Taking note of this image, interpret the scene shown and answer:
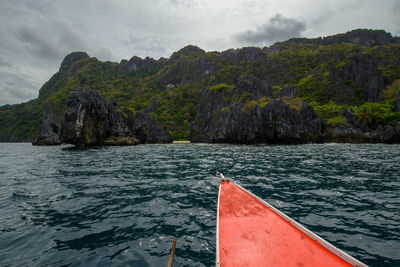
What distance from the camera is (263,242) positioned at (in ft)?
13.3

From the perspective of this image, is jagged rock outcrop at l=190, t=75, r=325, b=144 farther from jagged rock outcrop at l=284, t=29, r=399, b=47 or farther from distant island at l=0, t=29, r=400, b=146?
jagged rock outcrop at l=284, t=29, r=399, b=47

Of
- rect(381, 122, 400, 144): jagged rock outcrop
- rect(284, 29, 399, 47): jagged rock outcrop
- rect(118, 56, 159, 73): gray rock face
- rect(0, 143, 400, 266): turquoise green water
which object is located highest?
rect(284, 29, 399, 47): jagged rock outcrop

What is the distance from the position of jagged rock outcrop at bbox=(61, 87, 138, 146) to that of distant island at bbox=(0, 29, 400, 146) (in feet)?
0.79

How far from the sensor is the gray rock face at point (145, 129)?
66.4 m

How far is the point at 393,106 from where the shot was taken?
63.0 m

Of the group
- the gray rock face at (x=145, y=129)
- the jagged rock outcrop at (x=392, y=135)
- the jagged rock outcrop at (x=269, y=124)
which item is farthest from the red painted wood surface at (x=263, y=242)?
the gray rock face at (x=145, y=129)

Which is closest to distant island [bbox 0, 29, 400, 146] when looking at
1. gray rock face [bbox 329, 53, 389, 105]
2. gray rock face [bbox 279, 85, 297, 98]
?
gray rock face [bbox 329, 53, 389, 105]

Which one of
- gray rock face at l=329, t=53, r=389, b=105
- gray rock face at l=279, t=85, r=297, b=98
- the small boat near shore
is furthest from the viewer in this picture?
gray rock face at l=279, t=85, r=297, b=98

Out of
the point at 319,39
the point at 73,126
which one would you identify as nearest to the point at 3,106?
the point at 73,126

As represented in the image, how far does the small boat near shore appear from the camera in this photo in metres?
3.38

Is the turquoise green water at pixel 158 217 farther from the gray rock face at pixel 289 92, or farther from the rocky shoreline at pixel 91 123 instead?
the gray rock face at pixel 289 92

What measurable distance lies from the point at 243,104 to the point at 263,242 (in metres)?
61.9

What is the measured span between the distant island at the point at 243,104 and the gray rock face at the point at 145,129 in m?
0.38

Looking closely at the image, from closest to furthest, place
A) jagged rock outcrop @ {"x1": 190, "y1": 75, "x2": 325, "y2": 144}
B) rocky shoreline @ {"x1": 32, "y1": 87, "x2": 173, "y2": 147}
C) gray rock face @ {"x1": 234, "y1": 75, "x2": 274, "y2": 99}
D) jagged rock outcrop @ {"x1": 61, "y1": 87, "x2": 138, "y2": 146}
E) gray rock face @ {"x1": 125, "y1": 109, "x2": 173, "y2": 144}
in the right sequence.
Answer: jagged rock outcrop @ {"x1": 61, "y1": 87, "x2": 138, "y2": 146} < rocky shoreline @ {"x1": 32, "y1": 87, "x2": 173, "y2": 147} < jagged rock outcrop @ {"x1": 190, "y1": 75, "x2": 325, "y2": 144} < gray rock face @ {"x1": 125, "y1": 109, "x2": 173, "y2": 144} < gray rock face @ {"x1": 234, "y1": 75, "x2": 274, "y2": 99}
